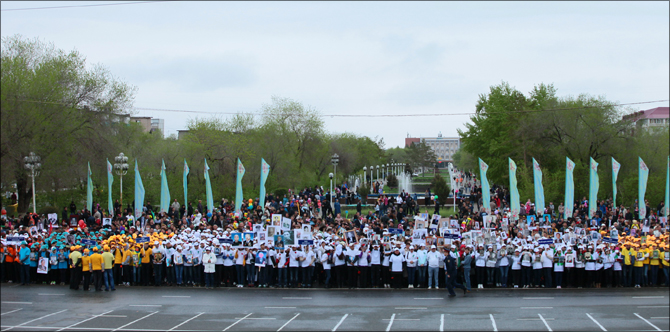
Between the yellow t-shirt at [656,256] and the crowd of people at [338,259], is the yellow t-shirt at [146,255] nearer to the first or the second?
the crowd of people at [338,259]

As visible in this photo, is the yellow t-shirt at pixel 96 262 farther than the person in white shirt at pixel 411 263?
No

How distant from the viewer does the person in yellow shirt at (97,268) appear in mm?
18609

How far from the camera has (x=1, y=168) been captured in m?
23.7

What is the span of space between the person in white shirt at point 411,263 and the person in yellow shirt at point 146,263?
8.57 metres

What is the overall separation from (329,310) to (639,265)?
10.1m

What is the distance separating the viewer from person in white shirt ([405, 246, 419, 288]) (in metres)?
19.0

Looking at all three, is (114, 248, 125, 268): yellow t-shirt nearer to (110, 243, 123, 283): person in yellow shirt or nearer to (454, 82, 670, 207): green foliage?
(110, 243, 123, 283): person in yellow shirt

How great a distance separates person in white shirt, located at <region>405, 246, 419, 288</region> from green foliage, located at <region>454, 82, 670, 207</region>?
19.4 meters

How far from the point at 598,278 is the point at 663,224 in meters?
7.89

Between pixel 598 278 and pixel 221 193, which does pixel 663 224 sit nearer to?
pixel 598 278

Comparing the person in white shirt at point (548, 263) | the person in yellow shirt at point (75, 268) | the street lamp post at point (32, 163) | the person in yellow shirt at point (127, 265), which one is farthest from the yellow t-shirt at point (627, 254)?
the street lamp post at point (32, 163)

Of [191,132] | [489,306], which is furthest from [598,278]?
[191,132]

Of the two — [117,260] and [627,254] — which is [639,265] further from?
[117,260]

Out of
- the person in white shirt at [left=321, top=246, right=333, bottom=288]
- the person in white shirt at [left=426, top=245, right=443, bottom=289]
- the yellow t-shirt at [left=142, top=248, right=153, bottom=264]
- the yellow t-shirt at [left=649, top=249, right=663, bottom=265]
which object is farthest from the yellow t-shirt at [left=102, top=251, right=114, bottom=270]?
the yellow t-shirt at [left=649, top=249, right=663, bottom=265]
